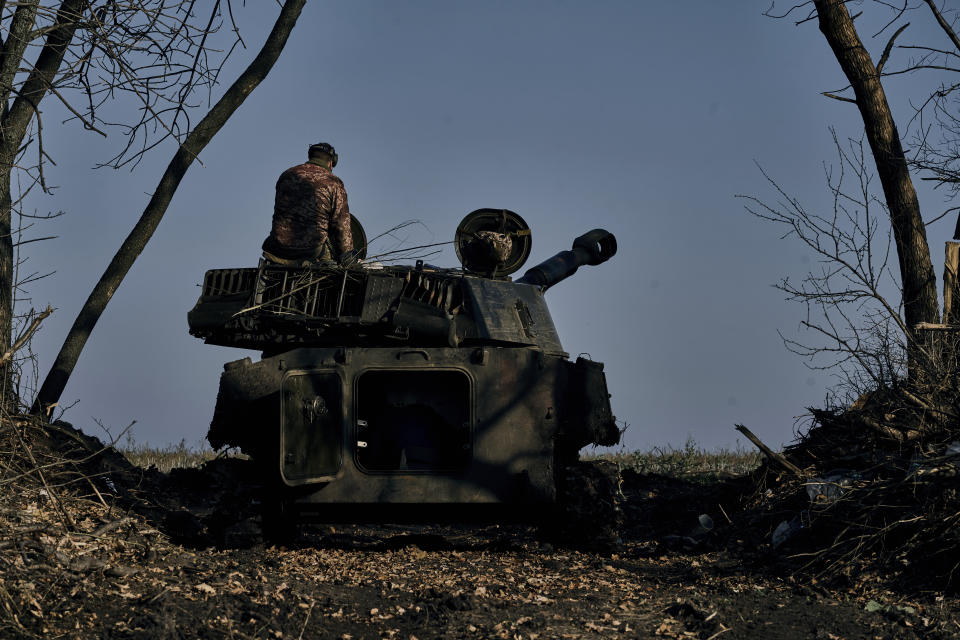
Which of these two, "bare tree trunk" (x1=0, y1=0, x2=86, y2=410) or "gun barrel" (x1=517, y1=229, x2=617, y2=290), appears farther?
"gun barrel" (x1=517, y1=229, x2=617, y2=290)

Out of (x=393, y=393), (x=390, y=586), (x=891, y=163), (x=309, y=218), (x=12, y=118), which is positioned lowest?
(x=390, y=586)

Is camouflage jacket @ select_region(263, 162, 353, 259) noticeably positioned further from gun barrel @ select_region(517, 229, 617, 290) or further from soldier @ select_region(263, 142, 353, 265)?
gun barrel @ select_region(517, 229, 617, 290)

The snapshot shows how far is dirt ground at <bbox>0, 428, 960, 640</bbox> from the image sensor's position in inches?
244

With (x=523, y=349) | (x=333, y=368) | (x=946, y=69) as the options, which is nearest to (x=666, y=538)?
(x=523, y=349)

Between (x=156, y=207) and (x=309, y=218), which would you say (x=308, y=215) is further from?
(x=156, y=207)

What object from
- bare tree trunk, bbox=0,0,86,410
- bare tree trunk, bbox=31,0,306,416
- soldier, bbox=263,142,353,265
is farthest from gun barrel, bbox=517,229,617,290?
bare tree trunk, bbox=0,0,86,410

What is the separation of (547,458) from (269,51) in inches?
289

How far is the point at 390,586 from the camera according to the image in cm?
758

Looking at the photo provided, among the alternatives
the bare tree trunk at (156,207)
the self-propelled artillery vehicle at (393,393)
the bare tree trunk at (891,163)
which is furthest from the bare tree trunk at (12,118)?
the bare tree trunk at (891,163)

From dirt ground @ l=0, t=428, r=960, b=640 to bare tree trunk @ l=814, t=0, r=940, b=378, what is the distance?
12.2ft

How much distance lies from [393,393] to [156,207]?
16.2ft

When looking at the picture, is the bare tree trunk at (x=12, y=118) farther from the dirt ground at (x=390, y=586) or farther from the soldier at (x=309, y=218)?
the soldier at (x=309, y=218)

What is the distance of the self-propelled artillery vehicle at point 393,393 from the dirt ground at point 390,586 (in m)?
0.45

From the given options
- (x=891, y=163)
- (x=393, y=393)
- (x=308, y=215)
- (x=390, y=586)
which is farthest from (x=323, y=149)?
(x=891, y=163)
